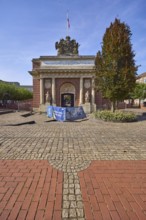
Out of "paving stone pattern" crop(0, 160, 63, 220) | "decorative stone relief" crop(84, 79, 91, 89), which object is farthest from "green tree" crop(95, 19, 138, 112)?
"paving stone pattern" crop(0, 160, 63, 220)

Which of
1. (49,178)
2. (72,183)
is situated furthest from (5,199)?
(72,183)

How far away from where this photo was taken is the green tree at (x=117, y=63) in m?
15.7

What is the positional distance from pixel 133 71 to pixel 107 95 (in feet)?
10.6

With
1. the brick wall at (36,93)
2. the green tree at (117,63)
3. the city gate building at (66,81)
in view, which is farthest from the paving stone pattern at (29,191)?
the brick wall at (36,93)

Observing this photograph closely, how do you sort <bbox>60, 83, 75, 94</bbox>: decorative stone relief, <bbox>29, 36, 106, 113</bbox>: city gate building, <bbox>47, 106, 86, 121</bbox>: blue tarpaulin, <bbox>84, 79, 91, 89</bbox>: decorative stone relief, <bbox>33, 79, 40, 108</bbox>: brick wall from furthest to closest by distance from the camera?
<bbox>33, 79, 40, 108</bbox>: brick wall → <bbox>60, 83, 75, 94</bbox>: decorative stone relief → <bbox>84, 79, 91, 89</bbox>: decorative stone relief → <bbox>29, 36, 106, 113</bbox>: city gate building → <bbox>47, 106, 86, 121</bbox>: blue tarpaulin

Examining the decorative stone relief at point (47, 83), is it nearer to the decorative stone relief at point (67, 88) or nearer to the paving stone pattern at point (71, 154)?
the decorative stone relief at point (67, 88)

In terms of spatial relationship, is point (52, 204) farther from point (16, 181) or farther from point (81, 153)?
point (81, 153)

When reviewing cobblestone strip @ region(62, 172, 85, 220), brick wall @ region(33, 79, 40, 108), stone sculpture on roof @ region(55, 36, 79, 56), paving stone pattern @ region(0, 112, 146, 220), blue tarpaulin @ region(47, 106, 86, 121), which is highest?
stone sculpture on roof @ region(55, 36, 79, 56)

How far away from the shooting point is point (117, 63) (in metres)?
16.0

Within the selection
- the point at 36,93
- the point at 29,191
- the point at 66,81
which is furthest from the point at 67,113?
the point at 36,93

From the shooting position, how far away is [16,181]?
157 inches

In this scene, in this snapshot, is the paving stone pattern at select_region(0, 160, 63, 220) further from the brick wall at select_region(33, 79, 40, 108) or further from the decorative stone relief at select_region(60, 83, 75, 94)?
the brick wall at select_region(33, 79, 40, 108)

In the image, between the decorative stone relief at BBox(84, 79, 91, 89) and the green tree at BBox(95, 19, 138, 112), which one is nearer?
the green tree at BBox(95, 19, 138, 112)

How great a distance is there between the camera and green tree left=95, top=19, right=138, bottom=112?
51.6 ft
